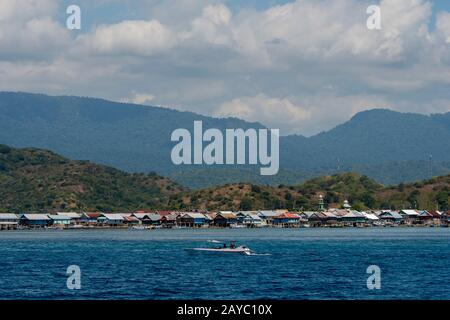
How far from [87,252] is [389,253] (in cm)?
4878

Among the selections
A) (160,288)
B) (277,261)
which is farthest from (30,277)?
(277,261)

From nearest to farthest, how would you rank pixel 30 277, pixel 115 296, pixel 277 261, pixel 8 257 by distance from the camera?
1. pixel 115 296
2. pixel 30 277
3. pixel 277 261
4. pixel 8 257

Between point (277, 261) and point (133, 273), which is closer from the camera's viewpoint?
point (133, 273)

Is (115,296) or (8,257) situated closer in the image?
(115,296)

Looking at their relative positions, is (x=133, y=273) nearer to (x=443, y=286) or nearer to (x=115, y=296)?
(x=115, y=296)

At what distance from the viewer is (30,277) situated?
95625mm

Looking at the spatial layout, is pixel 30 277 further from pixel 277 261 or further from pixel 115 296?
pixel 277 261

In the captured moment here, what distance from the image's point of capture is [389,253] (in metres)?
143
